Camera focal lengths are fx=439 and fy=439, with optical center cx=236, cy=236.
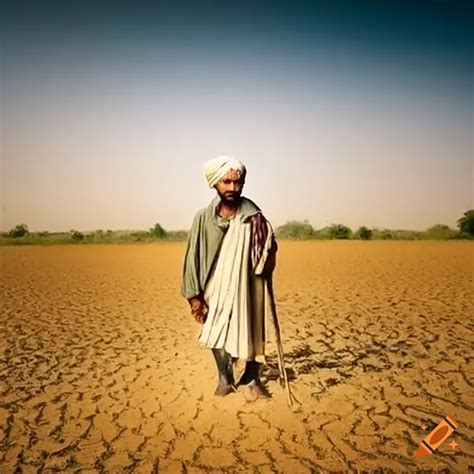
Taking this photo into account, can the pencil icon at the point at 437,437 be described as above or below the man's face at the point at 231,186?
below

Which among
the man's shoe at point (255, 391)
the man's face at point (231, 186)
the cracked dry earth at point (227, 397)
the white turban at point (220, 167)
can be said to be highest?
the white turban at point (220, 167)

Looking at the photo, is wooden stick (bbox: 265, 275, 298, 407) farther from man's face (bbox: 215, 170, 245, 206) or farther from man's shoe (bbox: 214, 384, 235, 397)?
man's face (bbox: 215, 170, 245, 206)

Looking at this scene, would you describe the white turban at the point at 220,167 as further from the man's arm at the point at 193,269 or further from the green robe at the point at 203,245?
the man's arm at the point at 193,269

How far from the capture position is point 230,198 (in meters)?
3.01

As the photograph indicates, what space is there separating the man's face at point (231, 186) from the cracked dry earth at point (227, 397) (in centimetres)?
167

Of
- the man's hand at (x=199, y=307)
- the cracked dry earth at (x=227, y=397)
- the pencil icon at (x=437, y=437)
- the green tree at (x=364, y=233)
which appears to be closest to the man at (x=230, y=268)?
the man's hand at (x=199, y=307)

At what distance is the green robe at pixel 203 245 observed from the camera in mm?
3119

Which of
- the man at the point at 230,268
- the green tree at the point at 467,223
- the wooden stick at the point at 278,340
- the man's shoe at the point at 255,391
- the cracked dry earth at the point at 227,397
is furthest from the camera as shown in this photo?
the green tree at the point at 467,223

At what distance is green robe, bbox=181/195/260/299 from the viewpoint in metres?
3.12

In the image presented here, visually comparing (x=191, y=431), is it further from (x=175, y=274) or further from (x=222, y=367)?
(x=175, y=274)

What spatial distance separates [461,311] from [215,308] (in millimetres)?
6483

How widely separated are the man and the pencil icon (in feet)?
4.14

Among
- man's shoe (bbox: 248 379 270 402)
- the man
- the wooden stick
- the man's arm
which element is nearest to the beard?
the man

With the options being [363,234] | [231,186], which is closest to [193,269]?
[231,186]
